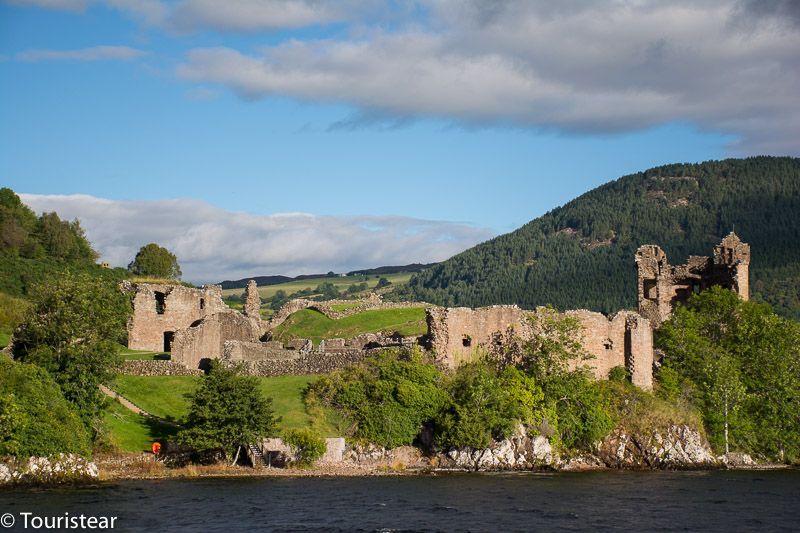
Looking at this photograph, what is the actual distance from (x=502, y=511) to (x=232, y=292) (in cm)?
14450

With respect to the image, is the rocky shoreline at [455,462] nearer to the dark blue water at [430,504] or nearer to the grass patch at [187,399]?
the dark blue water at [430,504]

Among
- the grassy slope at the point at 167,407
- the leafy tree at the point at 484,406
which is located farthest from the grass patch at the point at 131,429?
the leafy tree at the point at 484,406

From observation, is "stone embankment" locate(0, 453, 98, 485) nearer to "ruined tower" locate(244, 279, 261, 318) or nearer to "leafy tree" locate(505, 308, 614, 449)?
"leafy tree" locate(505, 308, 614, 449)

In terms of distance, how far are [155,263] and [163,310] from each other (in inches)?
740

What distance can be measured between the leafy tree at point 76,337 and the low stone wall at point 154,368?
9.13 feet

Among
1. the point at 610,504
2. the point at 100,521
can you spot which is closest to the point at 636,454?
the point at 610,504

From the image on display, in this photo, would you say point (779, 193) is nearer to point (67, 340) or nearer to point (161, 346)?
point (161, 346)

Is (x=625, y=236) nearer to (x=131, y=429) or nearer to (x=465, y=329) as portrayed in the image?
(x=465, y=329)

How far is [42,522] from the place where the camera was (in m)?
34.1

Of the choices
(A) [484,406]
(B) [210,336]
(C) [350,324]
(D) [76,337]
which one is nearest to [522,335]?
(A) [484,406]

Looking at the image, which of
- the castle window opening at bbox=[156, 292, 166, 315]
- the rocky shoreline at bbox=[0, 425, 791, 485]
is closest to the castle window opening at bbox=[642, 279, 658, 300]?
the rocky shoreline at bbox=[0, 425, 791, 485]

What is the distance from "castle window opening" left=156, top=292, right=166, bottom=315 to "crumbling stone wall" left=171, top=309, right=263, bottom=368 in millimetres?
5243

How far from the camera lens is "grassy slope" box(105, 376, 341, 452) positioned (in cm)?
4831

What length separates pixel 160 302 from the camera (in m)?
66.1
